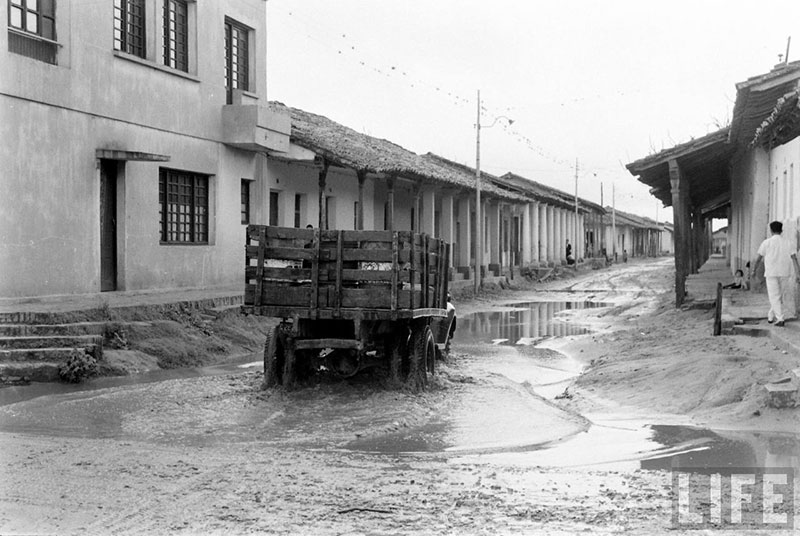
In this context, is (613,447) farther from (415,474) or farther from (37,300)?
(37,300)

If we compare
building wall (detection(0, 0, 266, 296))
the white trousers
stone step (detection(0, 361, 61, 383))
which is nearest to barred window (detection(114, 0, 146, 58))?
building wall (detection(0, 0, 266, 296))

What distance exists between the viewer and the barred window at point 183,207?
17.9 m

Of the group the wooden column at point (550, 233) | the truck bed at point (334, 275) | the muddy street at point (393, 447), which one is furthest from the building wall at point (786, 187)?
the wooden column at point (550, 233)

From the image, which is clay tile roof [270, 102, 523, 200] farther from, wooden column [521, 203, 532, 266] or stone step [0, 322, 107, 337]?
wooden column [521, 203, 532, 266]

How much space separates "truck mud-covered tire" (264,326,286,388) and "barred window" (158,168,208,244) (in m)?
8.67

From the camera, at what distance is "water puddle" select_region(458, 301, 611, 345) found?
17.3m

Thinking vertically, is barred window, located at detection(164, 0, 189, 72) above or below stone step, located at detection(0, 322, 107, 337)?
above

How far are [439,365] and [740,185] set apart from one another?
52.3ft

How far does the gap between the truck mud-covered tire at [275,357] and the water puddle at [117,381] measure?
2.05 meters

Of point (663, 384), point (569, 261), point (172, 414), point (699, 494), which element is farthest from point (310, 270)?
point (569, 261)

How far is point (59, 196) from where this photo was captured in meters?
14.5

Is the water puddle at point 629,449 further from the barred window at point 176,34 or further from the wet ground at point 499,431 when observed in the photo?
the barred window at point 176,34

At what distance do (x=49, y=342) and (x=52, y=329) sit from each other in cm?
49

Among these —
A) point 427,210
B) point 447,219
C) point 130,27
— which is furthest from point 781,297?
point 447,219
